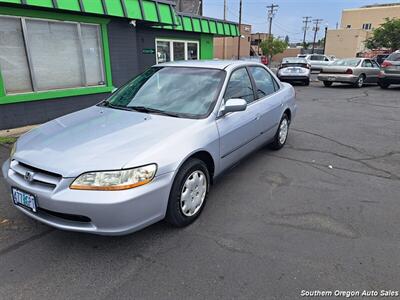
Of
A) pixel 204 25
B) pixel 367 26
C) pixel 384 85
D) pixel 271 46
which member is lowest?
pixel 384 85

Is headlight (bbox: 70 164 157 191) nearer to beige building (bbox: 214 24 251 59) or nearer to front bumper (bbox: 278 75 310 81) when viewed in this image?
front bumper (bbox: 278 75 310 81)

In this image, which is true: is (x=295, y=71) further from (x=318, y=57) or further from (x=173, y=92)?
(x=173, y=92)

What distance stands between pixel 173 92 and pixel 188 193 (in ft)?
→ 4.31

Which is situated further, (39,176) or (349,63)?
(349,63)

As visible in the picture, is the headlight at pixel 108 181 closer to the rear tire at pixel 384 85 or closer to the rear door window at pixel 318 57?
the rear tire at pixel 384 85

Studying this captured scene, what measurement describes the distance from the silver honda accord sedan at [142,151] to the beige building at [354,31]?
58283 millimetres

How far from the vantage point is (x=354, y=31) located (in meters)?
52.9

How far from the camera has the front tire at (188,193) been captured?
281 centimetres

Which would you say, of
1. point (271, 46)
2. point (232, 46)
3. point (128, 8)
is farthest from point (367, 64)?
point (232, 46)

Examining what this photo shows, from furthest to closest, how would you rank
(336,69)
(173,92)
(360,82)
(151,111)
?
(360,82) → (336,69) → (173,92) → (151,111)

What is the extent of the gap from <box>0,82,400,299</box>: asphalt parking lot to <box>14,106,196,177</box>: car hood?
809 millimetres

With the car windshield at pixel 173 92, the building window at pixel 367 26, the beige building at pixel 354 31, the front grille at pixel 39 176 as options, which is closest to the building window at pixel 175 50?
the car windshield at pixel 173 92

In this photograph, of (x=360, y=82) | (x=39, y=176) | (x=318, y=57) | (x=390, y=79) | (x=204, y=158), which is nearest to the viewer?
(x=39, y=176)

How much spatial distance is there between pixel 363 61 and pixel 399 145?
11239 millimetres
